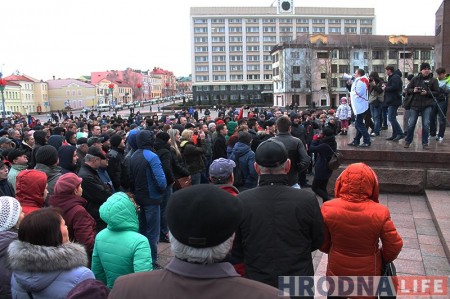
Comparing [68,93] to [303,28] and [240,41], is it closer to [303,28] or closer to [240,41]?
[240,41]

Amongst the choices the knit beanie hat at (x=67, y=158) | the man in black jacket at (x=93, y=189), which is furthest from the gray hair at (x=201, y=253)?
the knit beanie hat at (x=67, y=158)

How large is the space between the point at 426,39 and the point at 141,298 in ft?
296

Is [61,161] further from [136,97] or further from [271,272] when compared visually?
[136,97]

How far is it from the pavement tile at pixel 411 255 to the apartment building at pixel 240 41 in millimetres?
94204

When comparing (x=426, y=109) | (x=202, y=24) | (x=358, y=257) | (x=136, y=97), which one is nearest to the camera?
(x=358, y=257)

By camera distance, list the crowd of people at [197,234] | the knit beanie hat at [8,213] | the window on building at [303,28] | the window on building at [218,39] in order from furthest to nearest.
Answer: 1. the window on building at [303,28]
2. the window on building at [218,39]
3. the knit beanie hat at [8,213]
4. the crowd of people at [197,234]

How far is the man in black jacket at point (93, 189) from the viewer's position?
193 inches

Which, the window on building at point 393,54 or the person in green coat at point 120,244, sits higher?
the window on building at point 393,54

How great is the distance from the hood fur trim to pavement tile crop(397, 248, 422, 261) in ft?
14.2

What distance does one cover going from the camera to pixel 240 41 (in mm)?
103000

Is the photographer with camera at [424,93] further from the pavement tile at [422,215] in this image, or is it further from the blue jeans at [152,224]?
the blue jeans at [152,224]

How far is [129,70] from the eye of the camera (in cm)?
13838

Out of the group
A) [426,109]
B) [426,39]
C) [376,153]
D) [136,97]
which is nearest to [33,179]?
[376,153]

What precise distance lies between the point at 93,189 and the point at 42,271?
8.77 ft
